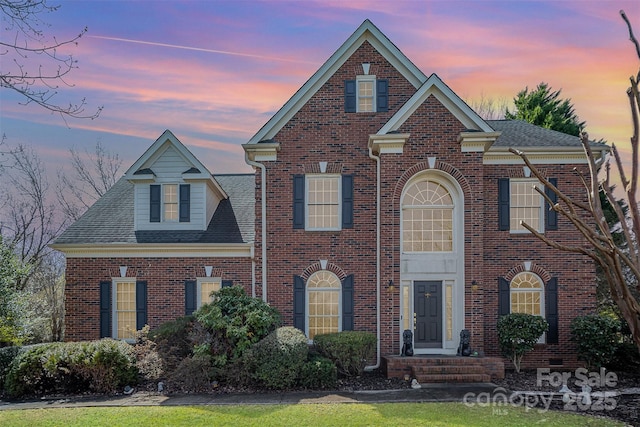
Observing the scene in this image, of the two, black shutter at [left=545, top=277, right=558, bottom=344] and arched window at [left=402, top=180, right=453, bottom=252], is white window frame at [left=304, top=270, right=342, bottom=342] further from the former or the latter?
black shutter at [left=545, top=277, right=558, bottom=344]

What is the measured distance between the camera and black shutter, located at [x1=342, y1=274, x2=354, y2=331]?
14734mm

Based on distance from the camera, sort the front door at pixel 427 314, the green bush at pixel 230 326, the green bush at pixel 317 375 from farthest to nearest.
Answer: the front door at pixel 427 314 → the green bush at pixel 230 326 → the green bush at pixel 317 375

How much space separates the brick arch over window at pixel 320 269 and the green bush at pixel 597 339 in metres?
7.34

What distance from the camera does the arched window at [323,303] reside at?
587 inches

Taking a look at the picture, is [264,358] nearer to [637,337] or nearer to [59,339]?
[637,337]

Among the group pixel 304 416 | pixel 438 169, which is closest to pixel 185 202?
pixel 438 169

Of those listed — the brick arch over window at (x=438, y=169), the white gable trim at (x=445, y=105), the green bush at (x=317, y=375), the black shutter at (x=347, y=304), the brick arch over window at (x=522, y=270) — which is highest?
the white gable trim at (x=445, y=105)

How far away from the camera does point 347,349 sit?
512 inches

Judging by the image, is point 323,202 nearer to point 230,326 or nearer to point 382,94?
point 382,94

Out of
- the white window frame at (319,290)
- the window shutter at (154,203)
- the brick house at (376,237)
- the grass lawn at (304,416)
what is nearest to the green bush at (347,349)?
the brick house at (376,237)

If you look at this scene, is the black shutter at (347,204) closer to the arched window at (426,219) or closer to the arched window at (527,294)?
the arched window at (426,219)

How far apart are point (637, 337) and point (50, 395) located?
13.4 m

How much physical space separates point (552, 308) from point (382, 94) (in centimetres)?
894

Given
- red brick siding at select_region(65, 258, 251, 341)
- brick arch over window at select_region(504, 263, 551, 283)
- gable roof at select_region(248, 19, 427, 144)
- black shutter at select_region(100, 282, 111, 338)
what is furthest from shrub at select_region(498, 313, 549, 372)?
black shutter at select_region(100, 282, 111, 338)
